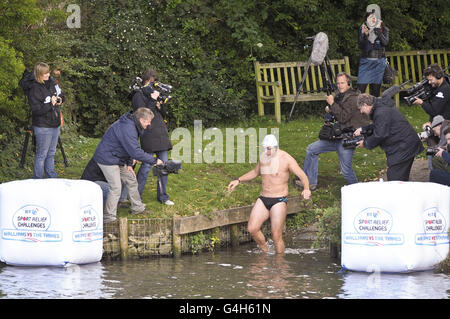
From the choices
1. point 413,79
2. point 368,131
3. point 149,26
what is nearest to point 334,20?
point 413,79

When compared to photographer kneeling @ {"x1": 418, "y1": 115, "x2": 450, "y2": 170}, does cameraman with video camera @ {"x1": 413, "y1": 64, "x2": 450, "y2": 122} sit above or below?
above

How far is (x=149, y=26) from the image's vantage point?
789 inches

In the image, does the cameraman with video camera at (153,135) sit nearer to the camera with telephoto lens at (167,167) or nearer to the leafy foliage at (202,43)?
the camera with telephoto lens at (167,167)

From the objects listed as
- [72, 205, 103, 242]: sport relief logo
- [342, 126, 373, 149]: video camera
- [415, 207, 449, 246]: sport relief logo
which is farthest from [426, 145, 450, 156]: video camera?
[72, 205, 103, 242]: sport relief logo

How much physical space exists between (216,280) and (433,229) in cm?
269

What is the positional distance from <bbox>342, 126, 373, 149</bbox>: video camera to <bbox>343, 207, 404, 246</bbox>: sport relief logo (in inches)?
88.4

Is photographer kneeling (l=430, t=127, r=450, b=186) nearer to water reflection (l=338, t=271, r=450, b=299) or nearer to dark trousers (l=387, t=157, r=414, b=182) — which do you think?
dark trousers (l=387, t=157, r=414, b=182)

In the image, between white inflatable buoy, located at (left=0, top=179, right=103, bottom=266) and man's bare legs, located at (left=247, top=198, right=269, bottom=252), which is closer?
white inflatable buoy, located at (left=0, top=179, right=103, bottom=266)

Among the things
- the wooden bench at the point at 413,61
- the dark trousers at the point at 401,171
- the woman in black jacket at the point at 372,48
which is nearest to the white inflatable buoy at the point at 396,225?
the dark trousers at the point at 401,171

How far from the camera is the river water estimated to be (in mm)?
10305

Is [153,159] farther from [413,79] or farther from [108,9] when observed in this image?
[413,79]

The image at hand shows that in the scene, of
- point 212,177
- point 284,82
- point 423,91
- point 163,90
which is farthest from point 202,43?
point 423,91

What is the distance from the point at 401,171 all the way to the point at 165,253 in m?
3.44
